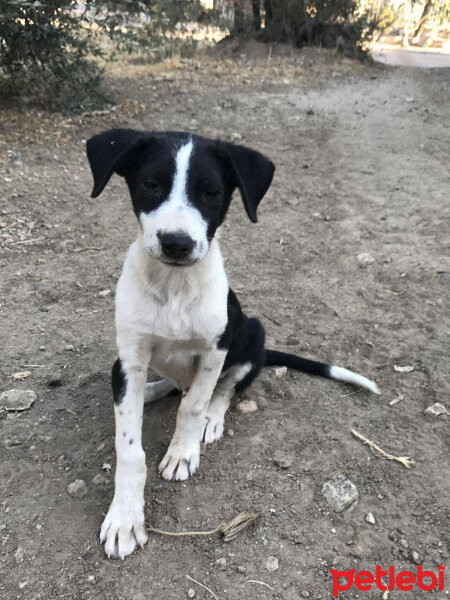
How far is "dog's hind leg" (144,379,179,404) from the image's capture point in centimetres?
313

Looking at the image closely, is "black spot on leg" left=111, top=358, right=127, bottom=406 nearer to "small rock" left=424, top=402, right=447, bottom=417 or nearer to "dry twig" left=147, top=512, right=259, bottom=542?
"dry twig" left=147, top=512, right=259, bottom=542

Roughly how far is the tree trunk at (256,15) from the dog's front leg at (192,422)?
10.7 meters

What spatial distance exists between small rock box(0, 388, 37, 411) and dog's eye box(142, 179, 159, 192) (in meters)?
1.49

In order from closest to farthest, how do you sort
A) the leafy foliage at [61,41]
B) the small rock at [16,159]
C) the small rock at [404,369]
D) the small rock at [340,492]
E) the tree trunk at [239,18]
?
the small rock at [340,492] < the small rock at [404,369] < the small rock at [16,159] < the leafy foliage at [61,41] < the tree trunk at [239,18]

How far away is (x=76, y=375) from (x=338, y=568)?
1.84 metres

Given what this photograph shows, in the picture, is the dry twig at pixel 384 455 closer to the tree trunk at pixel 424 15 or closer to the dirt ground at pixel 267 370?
the dirt ground at pixel 267 370

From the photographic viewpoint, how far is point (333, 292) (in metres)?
4.27

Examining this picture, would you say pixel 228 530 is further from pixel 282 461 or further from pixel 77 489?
pixel 77 489

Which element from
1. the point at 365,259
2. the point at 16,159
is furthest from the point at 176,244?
the point at 16,159

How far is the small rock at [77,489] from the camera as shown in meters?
2.50

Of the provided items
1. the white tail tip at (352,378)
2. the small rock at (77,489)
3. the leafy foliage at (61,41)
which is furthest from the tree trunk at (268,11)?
the small rock at (77,489)

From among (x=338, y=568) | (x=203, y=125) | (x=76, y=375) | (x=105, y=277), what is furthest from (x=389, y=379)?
(x=203, y=125)

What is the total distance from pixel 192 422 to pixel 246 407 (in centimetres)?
54

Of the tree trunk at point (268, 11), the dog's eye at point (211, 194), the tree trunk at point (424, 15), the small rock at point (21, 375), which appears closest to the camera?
the dog's eye at point (211, 194)
